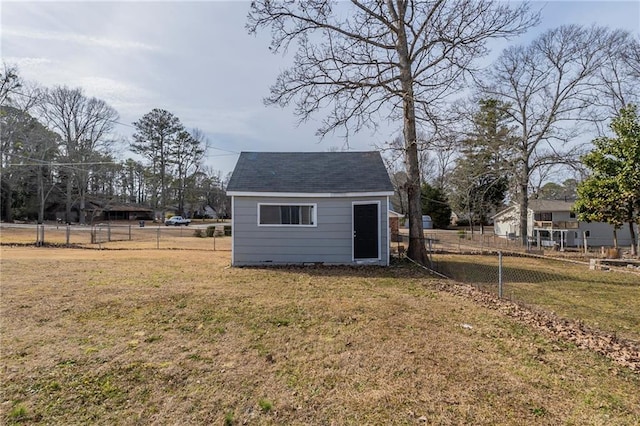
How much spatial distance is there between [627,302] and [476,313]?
379 cm

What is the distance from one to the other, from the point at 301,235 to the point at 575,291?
704cm

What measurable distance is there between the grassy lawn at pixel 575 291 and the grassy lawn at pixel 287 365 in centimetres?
164

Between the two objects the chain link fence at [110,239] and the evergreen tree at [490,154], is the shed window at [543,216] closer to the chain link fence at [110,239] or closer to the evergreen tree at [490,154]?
the evergreen tree at [490,154]

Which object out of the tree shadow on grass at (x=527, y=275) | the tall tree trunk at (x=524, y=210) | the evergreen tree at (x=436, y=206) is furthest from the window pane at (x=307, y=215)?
the evergreen tree at (x=436, y=206)

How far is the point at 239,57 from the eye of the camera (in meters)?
11.8

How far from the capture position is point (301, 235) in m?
10.2

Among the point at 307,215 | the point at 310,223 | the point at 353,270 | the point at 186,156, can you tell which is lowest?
the point at 353,270

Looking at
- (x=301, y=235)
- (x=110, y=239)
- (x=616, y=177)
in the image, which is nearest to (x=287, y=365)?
(x=301, y=235)

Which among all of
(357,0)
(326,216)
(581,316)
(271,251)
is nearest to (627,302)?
(581,316)

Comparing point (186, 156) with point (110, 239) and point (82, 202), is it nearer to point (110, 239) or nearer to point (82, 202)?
point (82, 202)

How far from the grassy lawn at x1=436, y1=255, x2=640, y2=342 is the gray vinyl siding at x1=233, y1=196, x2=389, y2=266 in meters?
3.41

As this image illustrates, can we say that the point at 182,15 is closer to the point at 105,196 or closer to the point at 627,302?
the point at 627,302

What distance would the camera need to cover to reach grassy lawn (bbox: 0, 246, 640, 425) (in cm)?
255

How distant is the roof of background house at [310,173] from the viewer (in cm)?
1014
